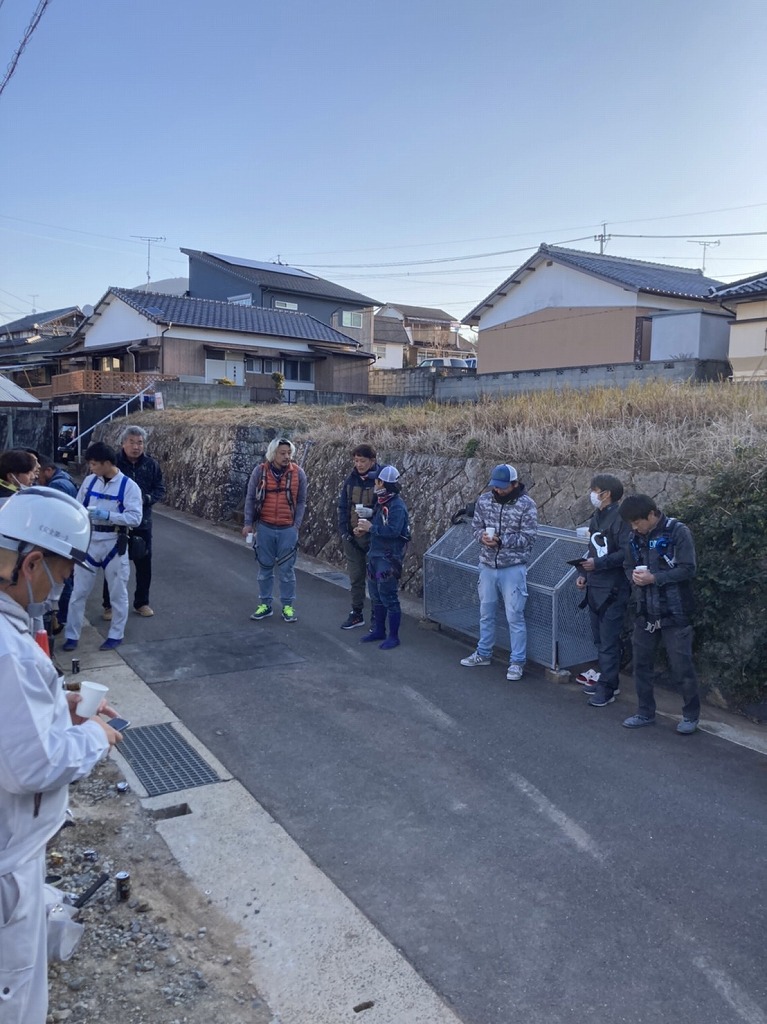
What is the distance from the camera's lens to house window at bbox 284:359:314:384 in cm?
3734

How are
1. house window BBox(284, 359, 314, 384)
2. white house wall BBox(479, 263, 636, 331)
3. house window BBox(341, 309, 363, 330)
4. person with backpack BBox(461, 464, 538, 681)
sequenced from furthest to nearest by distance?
1. house window BBox(341, 309, 363, 330)
2. house window BBox(284, 359, 314, 384)
3. white house wall BBox(479, 263, 636, 331)
4. person with backpack BBox(461, 464, 538, 681)

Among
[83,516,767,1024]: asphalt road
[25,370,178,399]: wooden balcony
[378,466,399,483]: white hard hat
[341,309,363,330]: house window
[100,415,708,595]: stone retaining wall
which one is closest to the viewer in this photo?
[83,516,767,1024]: asphalt road

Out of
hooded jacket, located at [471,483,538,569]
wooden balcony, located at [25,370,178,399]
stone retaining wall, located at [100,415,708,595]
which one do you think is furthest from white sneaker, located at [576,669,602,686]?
wooden balcony, located at [25,370,178,399]

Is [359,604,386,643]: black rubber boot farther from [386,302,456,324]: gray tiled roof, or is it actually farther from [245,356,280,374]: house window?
[386,302,456,324]: gray tiled roof

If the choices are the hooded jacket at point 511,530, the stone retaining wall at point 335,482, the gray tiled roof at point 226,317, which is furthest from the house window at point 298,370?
the hooded jacket at point 511,530

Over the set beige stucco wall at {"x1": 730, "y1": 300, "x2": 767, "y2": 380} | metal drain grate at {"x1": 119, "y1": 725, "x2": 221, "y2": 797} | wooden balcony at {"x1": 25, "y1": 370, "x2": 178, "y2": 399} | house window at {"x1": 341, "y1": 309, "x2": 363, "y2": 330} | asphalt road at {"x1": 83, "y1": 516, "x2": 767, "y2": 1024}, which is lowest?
metal drain grate at {"x1": 119, "y1": 725, "x2": 221, "y2": 797}

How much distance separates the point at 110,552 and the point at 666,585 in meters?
4.80

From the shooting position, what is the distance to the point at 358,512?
7.88 metres

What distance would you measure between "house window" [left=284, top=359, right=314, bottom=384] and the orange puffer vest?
29777mm

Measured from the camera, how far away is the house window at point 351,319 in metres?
45.5

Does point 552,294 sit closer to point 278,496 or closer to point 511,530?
point 278,496

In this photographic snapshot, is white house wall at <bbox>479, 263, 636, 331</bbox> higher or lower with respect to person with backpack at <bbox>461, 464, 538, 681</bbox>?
higher

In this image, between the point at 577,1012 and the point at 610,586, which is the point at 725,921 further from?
the point at 610,586

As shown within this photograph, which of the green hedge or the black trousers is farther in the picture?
the black trousers
